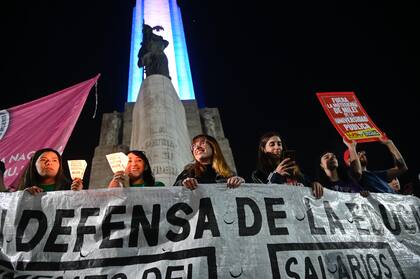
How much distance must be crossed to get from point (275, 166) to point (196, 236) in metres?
1.32

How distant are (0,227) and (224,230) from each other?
1957 millimetres

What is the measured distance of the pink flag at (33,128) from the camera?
4.77 m

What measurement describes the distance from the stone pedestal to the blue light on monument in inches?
713

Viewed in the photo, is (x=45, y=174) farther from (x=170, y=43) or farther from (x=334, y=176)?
(x=170, y=43)

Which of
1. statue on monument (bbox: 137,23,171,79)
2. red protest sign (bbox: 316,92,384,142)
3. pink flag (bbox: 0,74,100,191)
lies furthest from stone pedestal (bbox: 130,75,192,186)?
red protest sign (bbox: 316,92,384,142)

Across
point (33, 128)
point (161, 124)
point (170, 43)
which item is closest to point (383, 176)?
point (33, 128)

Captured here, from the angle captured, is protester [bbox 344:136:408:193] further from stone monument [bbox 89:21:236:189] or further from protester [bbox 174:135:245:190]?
stone monument [bbox 89:21:236:189]

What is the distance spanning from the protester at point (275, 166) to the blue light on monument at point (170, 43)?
2566cm

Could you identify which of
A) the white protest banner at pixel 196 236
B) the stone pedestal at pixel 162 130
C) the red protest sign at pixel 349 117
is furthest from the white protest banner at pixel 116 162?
the stone pedestal at pixel 162 130

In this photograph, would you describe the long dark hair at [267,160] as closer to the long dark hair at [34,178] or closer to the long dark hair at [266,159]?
the long dark hair at [266,159]

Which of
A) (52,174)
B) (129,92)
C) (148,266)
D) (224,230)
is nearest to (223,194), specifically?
(224,230)

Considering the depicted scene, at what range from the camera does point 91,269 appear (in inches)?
114

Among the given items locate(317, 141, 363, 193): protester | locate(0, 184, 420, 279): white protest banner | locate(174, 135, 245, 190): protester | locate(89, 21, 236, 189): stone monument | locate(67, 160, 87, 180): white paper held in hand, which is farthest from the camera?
locate(89, 21, 236, 189): stone monument

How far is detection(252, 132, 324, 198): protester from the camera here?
3653 millimetres
